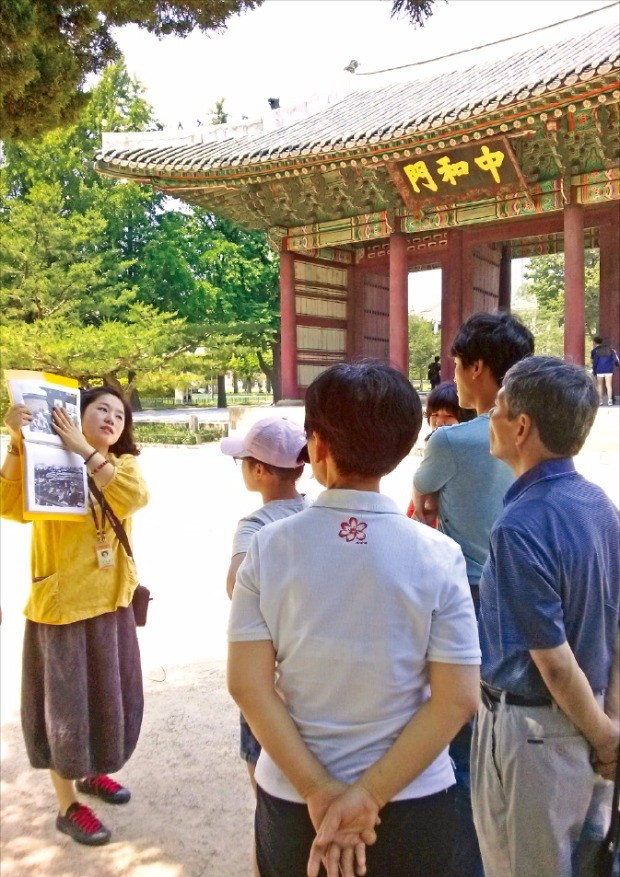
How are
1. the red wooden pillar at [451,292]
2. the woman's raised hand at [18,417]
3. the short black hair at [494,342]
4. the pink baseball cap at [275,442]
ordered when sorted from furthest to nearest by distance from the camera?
the red wooden pillar at [451,292] < the woman's raised hand at [18,417] < the short black hair at [494,342] < the pink baseball cap at [275,442]

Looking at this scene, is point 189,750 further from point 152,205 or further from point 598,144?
point 152,205

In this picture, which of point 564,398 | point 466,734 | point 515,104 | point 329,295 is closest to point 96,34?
point 564,398

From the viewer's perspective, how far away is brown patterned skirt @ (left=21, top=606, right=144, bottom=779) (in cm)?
236

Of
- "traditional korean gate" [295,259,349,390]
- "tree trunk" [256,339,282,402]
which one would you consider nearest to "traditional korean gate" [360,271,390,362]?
"traditional korean gate" [295,259,349,390]

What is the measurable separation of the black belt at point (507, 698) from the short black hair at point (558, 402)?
19.0 inches

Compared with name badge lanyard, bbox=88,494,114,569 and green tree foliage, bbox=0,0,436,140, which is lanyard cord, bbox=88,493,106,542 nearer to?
name badge lanyard, bbox=88,494,114,569

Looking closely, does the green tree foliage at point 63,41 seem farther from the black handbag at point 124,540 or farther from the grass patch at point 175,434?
the grass patch at point 175,434

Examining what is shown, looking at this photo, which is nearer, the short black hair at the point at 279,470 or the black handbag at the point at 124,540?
the short black hair at the point at 279,470

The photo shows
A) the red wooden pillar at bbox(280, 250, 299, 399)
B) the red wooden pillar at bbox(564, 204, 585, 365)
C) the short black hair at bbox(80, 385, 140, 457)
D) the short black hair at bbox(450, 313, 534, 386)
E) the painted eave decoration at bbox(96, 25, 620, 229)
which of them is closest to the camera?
the short black hair at bbox(450, 313, 534, 386)

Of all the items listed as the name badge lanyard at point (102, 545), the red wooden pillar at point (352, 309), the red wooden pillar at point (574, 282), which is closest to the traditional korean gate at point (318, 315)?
the red wooden pillar at point (352, 309)

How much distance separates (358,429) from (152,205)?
26098 millimetres

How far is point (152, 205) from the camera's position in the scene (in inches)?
1001

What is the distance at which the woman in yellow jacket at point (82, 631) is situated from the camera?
2359mm

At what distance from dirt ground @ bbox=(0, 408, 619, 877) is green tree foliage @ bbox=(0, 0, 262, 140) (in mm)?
2784
